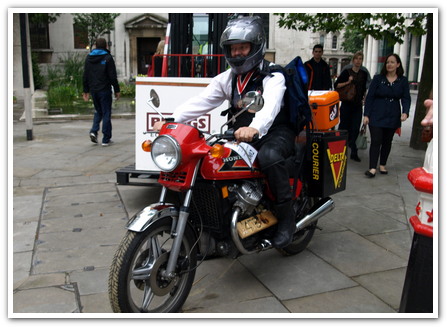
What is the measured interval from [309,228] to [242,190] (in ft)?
3.89

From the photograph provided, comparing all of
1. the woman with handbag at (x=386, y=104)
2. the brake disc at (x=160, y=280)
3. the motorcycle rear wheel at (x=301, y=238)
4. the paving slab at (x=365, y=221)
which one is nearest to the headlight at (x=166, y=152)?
the brake disc at (x=160, y=280)

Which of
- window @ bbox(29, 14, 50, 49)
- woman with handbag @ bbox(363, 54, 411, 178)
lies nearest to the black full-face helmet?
woman with handbag @ bbox(363, 54, 411, 178)

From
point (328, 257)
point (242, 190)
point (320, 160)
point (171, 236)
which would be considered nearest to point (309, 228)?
point (328, 257)

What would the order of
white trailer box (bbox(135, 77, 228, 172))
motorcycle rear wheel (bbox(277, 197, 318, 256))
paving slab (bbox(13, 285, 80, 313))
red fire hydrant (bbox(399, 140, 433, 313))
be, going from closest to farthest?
red fire hydrant (bbox(399, 140, 433, 313)) < paving slab (bbox(13, 285, 80, 313)) < motorcycle rear wheel (bbox(277, 197, 318, 256)) < white trailer box (bbox(135, 77, 228, 172))

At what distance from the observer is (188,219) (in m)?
3.14

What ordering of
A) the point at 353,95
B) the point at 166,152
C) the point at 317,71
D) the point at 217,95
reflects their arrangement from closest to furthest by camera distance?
the point at 166,152 → the point at 217,95 → the point at 353,95 → the point at 317,71

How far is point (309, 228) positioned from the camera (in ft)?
13.6

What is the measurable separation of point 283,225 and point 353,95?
5049 millimetres

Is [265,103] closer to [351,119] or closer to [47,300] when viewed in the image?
[47,300]

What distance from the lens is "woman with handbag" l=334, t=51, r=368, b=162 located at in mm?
7973

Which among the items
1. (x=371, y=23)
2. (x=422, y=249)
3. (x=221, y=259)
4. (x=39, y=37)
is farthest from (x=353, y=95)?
(x=39, y=37)

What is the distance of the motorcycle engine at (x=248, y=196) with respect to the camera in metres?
3.19

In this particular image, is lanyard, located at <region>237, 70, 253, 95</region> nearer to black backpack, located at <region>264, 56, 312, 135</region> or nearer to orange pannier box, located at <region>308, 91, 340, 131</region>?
black backpack, located at <region>264, 56, 312, 135</region>

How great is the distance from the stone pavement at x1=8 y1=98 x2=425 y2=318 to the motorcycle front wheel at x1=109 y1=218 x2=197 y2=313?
21 cm
